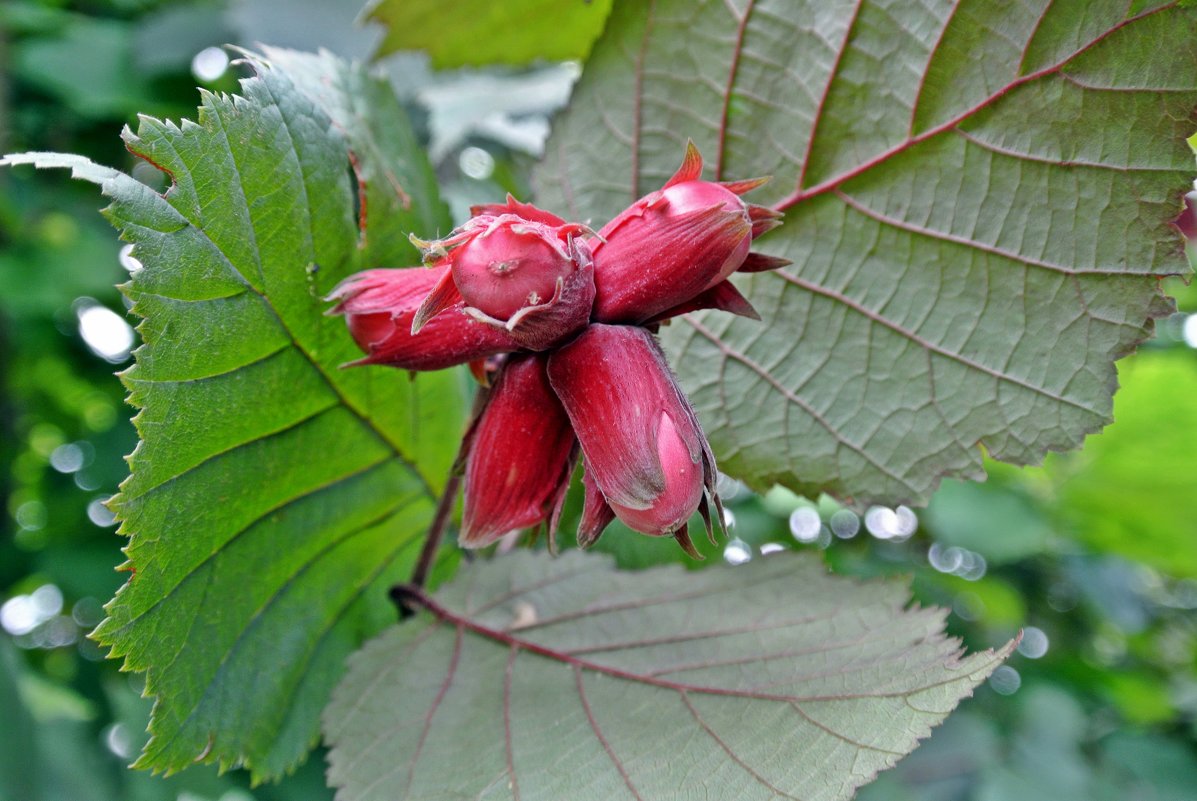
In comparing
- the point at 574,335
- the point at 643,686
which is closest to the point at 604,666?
the point at 643,686

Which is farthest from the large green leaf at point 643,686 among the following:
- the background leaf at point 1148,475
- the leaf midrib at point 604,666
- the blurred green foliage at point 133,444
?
the background leaf at point 1148,475

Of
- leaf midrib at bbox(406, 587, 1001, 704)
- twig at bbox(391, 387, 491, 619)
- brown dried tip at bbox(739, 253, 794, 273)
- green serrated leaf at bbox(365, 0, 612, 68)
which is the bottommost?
leaf midrib at bbox(406, 587, 1001, 704)

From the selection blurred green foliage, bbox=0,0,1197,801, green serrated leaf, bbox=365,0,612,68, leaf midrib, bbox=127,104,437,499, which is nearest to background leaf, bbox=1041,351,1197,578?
blurred green foliage, bbox=0,0,1197,801

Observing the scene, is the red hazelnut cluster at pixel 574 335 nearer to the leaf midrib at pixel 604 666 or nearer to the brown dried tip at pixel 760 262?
the brown dried tip at pixel 760 262

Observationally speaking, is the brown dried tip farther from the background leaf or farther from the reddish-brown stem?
the background leaf

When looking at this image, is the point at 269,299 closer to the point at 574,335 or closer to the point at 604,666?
the point at 574,335

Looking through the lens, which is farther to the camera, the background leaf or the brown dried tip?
the background leaf

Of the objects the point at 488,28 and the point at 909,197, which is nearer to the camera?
the point at 909,197
